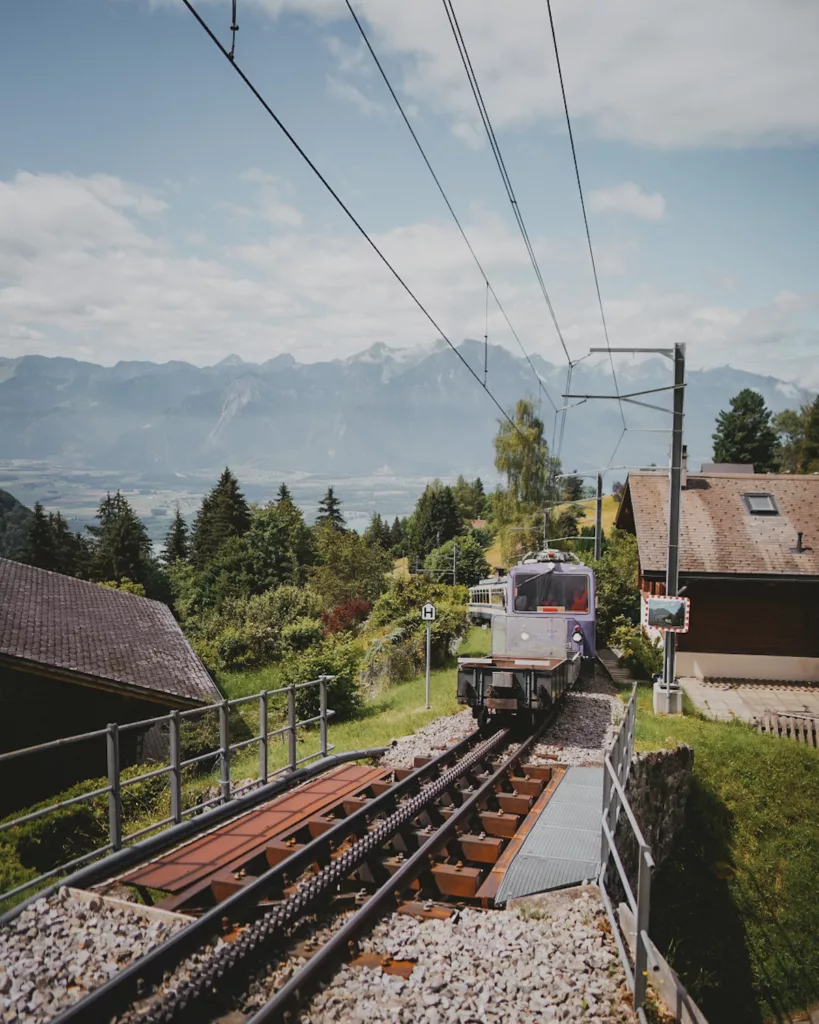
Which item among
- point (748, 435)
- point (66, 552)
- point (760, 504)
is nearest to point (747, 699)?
point (760, 504)

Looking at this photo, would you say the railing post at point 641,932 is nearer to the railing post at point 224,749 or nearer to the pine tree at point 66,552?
the railing post at point 224,749

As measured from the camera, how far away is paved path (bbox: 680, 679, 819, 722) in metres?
19.3

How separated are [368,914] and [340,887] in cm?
123

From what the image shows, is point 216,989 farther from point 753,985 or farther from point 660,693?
point 660,693

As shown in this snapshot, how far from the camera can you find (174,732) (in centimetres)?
793

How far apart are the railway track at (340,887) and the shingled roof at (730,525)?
1440 centimetres

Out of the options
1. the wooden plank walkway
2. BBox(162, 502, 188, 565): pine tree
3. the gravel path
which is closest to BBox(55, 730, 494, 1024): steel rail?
the gravel path

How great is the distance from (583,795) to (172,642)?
1611 cm

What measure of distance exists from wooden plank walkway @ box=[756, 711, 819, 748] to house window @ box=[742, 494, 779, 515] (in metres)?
9.82

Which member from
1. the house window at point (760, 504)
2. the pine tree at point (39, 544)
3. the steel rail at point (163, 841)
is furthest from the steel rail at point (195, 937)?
the pine tree at point (39, 544)

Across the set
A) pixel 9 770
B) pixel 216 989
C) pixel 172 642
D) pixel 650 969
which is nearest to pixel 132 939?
pixel 216 989

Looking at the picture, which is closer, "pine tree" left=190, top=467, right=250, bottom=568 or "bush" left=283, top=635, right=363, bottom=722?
"bush" left=283, top=635, right=363, bottom=722

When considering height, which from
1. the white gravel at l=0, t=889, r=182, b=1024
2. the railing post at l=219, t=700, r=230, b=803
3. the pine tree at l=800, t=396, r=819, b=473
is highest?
the pine tree at l=800, t=396, r=819, b=473

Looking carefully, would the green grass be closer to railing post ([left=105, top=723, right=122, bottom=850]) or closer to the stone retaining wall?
the stone retaining wall
